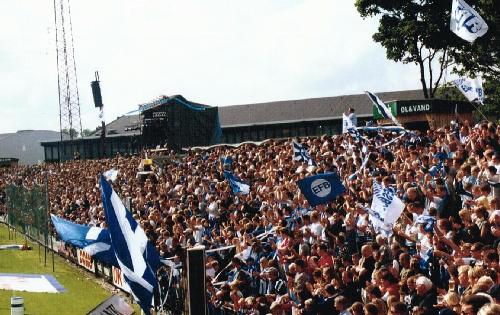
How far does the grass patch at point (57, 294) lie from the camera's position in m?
20.4

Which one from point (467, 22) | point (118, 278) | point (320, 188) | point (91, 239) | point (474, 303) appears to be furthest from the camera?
point (118, 278)

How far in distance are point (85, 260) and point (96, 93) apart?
4662 centimetres

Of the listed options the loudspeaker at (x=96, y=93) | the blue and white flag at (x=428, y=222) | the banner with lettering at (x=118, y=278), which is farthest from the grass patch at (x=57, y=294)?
the loudspeaker at (x=96, y=93)

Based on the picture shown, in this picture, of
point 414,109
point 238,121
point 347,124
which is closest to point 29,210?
point 414,109

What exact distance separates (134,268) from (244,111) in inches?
2515

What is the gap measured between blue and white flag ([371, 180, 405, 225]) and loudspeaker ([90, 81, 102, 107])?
61687mm

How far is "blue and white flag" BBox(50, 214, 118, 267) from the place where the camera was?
16853 mm

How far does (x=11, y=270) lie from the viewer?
28281 mm

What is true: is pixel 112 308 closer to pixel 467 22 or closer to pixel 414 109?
pixel 467 22

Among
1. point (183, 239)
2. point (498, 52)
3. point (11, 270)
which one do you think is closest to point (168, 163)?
point (11, 270)

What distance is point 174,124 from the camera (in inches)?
1978

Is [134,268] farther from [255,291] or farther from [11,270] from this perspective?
[11,270]

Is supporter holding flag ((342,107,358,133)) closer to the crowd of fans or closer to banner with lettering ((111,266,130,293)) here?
the crowd of fans

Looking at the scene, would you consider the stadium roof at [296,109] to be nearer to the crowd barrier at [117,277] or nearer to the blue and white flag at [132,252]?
the crowd barrier at [117,277]
